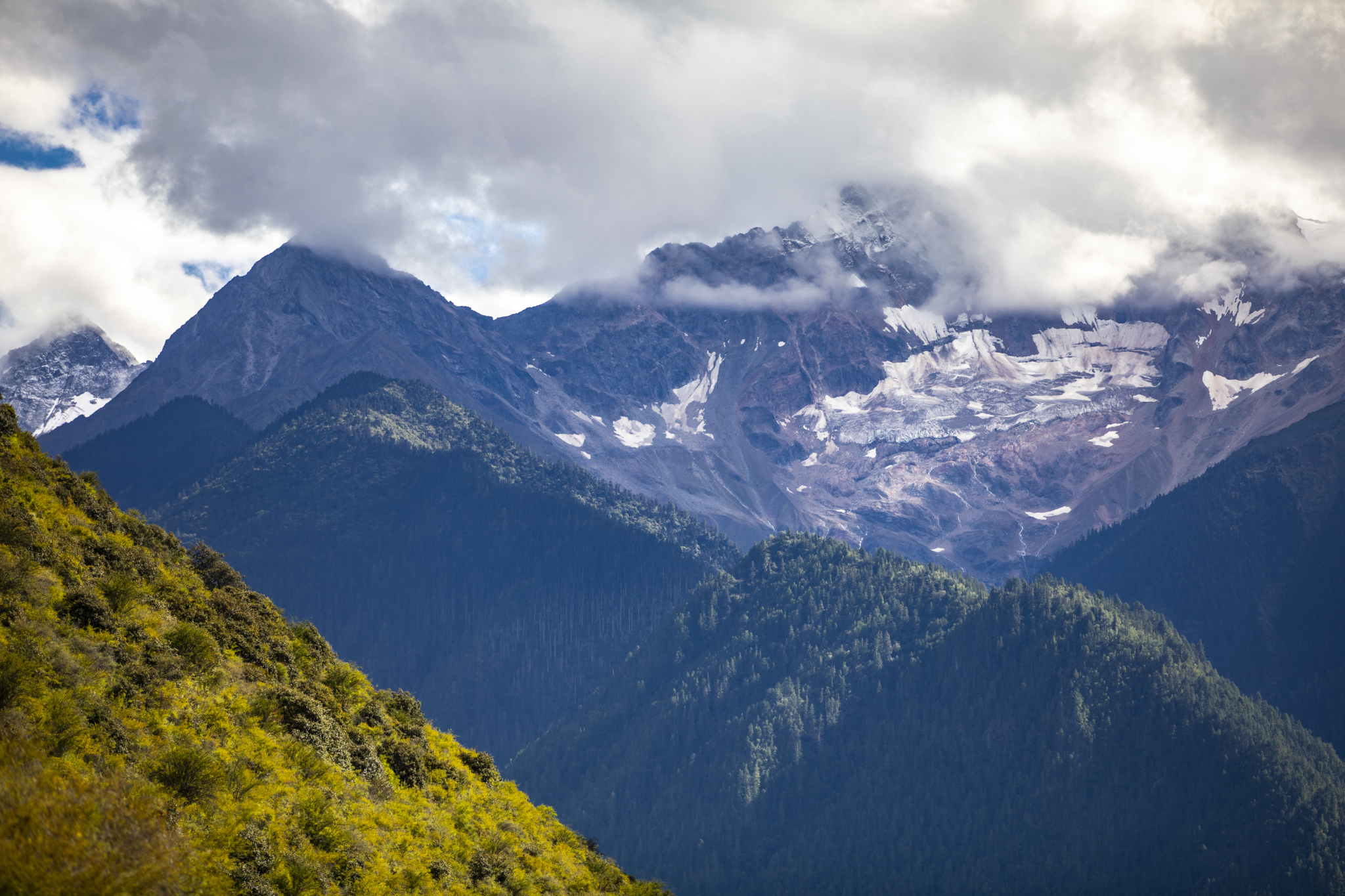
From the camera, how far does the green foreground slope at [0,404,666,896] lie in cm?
3694

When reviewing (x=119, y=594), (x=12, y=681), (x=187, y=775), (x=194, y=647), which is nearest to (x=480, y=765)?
(x=194, y=647)

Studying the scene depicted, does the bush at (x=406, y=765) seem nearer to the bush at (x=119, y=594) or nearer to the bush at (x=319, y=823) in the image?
the bush at (x=319, y=823)

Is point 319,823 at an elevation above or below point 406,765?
below

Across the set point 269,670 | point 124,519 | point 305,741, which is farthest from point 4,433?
point 305,741

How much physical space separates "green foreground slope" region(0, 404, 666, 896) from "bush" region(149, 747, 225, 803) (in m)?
0.08

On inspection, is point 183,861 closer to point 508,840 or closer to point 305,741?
point 305,741

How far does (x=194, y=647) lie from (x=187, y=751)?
37.8 ft

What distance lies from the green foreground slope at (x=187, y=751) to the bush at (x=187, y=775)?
8cm

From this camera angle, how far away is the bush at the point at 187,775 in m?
45.4

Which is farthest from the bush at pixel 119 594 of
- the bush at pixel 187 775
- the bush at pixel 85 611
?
the bush at pixel 187 775

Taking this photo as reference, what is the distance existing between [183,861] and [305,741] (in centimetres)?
1602

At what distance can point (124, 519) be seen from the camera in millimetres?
71750

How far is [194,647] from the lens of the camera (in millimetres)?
56625

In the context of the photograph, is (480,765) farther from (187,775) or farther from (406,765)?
(187,775)
